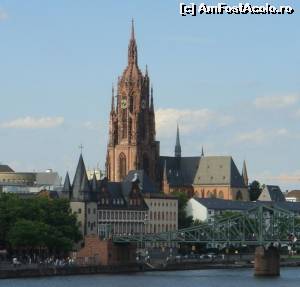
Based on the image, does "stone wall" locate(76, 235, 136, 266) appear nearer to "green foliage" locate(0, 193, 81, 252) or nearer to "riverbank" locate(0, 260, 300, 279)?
"riverbank" locate(0, 260, 300, 279)

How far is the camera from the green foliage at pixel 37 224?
168375 millimetres

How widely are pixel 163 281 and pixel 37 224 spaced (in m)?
30.8

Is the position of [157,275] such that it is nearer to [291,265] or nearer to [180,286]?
[180,286]

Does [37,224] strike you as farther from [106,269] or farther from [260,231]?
[260,231]

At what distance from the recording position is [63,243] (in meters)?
171

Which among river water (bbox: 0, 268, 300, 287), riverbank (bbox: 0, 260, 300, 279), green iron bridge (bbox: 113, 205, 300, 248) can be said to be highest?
green iron bridge (bbox: 113, 205, 300, 248)

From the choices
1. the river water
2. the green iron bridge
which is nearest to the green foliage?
the green iron bridge

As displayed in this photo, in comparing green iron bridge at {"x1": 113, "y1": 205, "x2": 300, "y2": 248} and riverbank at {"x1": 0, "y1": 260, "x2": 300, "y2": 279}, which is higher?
green iron bridge at {"x1": 113, "y1": 205, "x2": 300, "y2": 248}

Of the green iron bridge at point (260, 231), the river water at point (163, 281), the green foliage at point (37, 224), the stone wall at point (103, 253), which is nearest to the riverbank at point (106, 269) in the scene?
the stone wall at point (103, 253)

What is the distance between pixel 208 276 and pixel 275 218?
13794mm

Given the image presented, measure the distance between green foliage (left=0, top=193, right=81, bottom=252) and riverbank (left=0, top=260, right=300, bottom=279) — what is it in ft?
33.2

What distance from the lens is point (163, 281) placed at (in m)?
143

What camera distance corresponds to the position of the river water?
445ft

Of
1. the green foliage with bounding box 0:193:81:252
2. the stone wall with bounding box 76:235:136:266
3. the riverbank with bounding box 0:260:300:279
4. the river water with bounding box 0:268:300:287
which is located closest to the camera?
the river water with bounding box 0:268:300:287
